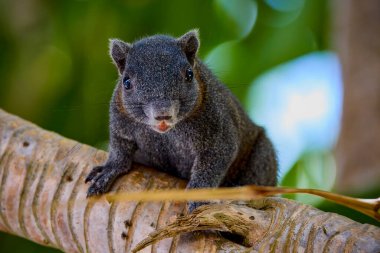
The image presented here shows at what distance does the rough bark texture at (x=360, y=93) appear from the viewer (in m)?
6.61

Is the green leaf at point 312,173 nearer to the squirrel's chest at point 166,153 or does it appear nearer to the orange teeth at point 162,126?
the squirrel's chest at point 166,153

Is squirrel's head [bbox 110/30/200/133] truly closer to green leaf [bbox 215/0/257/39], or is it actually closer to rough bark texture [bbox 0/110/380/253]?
rough bark texture [bbox 0/110/380/253]

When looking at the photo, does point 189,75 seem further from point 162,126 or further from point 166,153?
point 166,153

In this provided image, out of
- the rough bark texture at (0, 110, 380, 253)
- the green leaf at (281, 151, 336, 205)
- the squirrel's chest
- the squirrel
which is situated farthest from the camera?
the green leaf at (281, 151, 336, 205)

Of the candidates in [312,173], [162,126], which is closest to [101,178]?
[162,126]

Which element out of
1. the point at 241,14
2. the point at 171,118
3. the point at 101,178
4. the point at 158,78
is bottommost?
the point at 101,178

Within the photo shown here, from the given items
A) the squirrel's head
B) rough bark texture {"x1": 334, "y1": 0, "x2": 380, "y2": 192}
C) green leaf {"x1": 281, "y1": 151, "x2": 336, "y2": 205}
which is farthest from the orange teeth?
green leaf {"x1": 281, "y1": 151, "x2": 336, "y2": 205}

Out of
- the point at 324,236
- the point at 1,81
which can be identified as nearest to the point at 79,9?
the point at 1,81

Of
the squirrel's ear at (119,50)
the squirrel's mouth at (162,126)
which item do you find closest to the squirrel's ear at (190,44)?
the squirrel's ear at (119,50)

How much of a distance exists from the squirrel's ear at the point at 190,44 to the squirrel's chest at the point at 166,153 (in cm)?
67

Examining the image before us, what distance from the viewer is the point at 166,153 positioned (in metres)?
4.85

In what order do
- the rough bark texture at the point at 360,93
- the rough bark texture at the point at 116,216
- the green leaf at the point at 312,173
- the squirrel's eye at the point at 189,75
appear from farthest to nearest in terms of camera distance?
the green leaf at the point at 312,173 < the rough bark texture at the point at 360,93 < the squirrel's eye at the point at 189,75 < the rough bark texture at the point at 116,216

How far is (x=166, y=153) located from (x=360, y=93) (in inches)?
114

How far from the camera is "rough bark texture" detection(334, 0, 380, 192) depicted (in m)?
6.61
